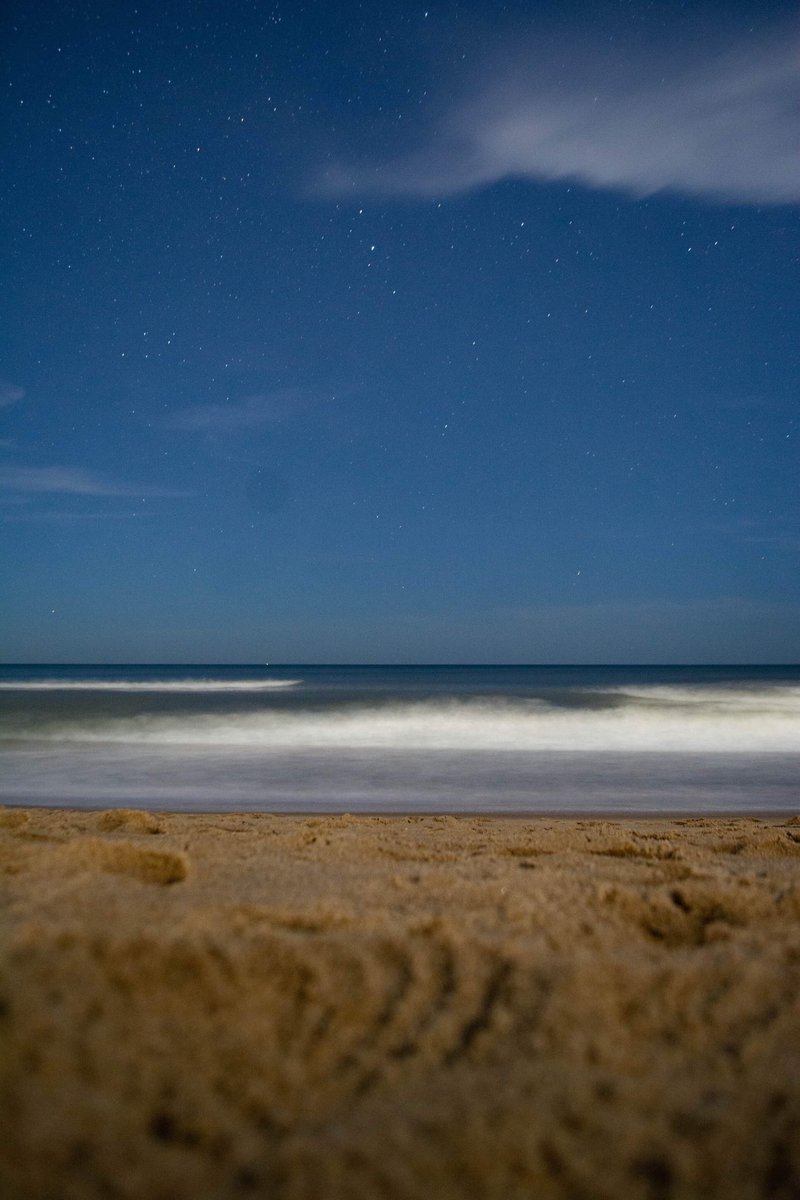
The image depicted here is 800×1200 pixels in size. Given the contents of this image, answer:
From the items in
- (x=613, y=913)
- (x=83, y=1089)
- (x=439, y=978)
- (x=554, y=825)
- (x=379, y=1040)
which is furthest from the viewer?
(x=554, y=825)

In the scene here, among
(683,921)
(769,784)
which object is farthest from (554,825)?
(769,784)

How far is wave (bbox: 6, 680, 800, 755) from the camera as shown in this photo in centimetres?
1073

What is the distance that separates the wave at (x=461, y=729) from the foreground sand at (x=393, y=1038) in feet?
27.7

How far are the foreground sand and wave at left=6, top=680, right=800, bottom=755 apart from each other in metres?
8.43

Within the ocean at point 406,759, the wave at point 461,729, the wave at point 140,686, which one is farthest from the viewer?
the wave at point 140,686

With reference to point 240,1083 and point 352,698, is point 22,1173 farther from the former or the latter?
point 352,698

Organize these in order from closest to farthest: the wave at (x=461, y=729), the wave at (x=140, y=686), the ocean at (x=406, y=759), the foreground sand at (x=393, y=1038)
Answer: the foreground sand at (x=393, y=1038)
the ocean at (x=406, y=759)
the wave at (x=461, y=729)
the wave at (x=140, y=686)

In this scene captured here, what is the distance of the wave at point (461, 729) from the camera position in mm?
10727

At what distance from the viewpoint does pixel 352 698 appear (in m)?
22.0

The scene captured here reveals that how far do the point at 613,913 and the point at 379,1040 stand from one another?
2.41 ft

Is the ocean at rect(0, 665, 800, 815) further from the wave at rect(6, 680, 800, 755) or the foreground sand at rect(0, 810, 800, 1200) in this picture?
the foreground sand at rect(0, 810, 800, 1200)

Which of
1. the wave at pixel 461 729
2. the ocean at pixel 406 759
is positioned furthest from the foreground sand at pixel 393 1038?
the wave at pixel 461 729

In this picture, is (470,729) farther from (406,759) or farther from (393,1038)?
(393,1038)

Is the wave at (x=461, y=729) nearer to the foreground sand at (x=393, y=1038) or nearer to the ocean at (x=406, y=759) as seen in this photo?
the ocean at (x=406, y=759)
